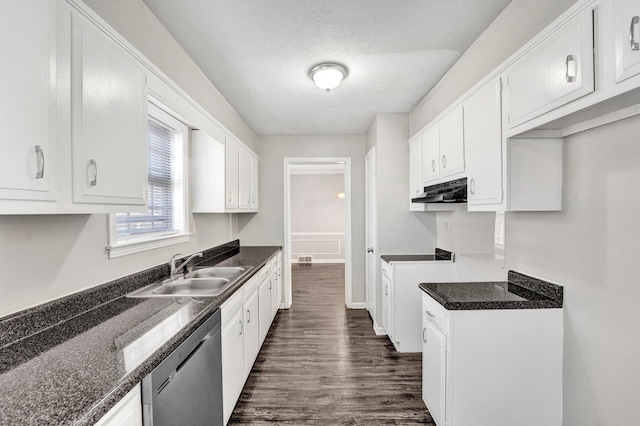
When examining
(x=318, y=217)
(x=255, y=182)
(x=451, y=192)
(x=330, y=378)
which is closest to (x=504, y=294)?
(x=451, y=192)

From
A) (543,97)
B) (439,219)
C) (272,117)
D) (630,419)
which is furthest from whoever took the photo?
(272,117)

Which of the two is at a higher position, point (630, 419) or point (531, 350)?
point (531, 350)

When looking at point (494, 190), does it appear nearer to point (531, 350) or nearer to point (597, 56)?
point (597, 56)

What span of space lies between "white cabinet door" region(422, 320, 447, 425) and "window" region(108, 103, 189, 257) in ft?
6.58

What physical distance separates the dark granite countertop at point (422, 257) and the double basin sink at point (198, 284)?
154 cm

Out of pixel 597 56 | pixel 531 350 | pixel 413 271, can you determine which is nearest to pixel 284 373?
pixel 413 271

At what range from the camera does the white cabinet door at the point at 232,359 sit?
189cm

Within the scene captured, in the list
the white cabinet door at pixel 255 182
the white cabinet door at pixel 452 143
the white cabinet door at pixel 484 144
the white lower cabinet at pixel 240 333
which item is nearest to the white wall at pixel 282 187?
the white cabinet door at pixel 255 182

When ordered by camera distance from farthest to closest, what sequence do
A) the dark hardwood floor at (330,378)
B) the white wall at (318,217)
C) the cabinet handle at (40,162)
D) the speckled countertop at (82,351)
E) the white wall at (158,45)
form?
the white wall at (318,217)
the dark hardwood floor at (330,378)
the white wall at (158,45)
the cabinet handle at (40,162)
the speckled countertop at (82,351)

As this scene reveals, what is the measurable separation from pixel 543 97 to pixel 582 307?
1.06 m

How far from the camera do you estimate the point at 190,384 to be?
1.37 m

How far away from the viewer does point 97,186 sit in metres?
1.21

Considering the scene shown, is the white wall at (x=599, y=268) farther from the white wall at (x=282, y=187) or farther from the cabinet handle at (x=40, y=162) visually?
the white wall at (x=282, y=187)

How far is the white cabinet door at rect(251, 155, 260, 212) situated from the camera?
13.5ft
